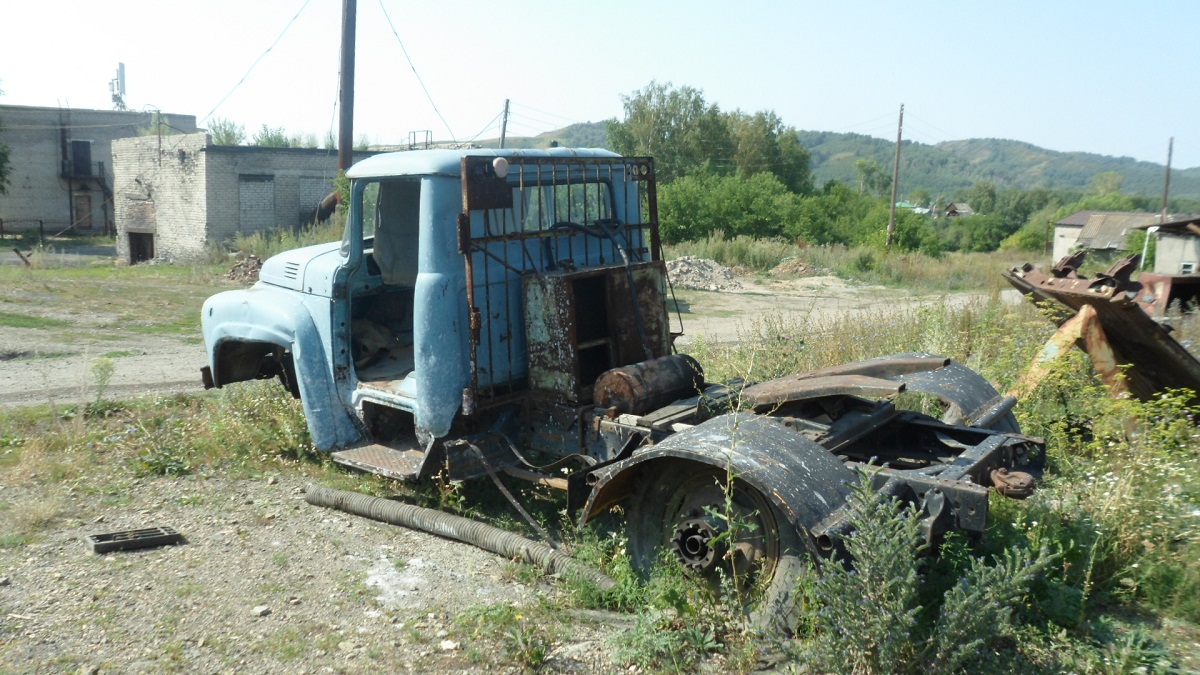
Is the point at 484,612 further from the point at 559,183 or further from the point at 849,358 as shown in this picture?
the point at 849,358

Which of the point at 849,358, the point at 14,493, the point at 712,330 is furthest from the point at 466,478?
the point at 712,330

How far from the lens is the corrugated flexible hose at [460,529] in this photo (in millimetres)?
4910

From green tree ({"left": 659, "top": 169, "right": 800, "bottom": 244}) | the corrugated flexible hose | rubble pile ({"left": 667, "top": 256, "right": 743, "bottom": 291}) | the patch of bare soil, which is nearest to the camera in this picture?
the corrugated flexible hose

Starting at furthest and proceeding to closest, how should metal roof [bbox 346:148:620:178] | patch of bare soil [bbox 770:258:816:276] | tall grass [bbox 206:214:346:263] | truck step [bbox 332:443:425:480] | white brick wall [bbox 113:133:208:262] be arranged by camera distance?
white brick wall [bbox 113:133:208:262] < patch of bare soil [bbox 770:258:816:276] < tall grass [bbox 206:214:346:263] < truck step [bbox 332:443:425:480] < metal roof [bbox 346:148:620:178]

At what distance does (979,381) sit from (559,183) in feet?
9.67

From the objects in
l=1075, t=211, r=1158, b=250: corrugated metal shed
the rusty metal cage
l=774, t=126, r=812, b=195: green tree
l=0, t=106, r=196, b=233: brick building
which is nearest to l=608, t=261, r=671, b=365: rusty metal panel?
the rusty metal cage

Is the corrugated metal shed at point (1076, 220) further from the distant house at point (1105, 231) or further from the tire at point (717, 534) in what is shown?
the tire at point (717, 534)

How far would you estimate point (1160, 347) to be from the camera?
21.6ft

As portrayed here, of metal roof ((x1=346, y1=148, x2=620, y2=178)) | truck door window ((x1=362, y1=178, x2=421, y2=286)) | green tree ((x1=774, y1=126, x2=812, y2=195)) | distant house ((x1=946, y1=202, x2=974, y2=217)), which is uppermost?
green tree ((x1=774, y1=126, x2=812, y2=195))

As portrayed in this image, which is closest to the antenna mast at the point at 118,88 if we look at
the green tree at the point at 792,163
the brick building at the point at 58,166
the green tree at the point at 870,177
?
the brick building at the point at 58,166

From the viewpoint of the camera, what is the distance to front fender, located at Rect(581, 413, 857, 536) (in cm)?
397

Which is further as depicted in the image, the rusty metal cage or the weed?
the rusty metal cage

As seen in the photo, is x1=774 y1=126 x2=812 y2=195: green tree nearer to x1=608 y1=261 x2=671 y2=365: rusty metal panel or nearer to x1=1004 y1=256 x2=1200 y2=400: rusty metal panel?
x1=1004 y1=256 x2=1200 y2=400: rusty metal panel

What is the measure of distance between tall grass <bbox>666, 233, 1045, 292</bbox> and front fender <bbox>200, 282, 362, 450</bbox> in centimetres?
2309
